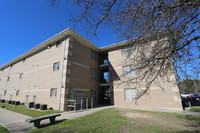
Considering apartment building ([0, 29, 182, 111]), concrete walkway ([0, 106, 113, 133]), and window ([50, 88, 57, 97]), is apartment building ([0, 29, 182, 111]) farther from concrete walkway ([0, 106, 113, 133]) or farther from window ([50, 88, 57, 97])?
concrete walkway ([0, 106, 113, 133])

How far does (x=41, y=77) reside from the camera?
14.1m

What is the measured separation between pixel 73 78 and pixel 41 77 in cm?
558

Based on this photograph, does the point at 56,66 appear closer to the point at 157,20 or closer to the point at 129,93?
the point at 129,93

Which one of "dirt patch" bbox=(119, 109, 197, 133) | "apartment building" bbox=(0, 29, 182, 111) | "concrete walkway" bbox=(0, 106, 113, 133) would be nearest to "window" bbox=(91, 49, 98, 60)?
"apartment building" bbox=(0, 29, 182, 111)

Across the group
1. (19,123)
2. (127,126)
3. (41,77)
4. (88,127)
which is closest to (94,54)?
(41,77)

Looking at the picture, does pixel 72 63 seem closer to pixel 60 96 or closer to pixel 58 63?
pixel 58 63

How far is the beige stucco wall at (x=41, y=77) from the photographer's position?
12110 millimetres

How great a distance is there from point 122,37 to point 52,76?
450 inches

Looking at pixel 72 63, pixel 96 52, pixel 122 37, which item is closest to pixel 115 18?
pixel 122 37

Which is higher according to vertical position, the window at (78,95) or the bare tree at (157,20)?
the bare tree at (157,20)

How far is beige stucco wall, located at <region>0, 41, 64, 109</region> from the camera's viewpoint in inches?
477

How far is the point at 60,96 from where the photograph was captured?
10867mm

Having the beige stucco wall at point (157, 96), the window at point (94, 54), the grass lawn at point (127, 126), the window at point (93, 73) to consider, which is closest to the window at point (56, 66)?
the window at point (93, 73)

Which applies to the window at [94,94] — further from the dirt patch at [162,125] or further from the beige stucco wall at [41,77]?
the dirt patch at [162,125]
